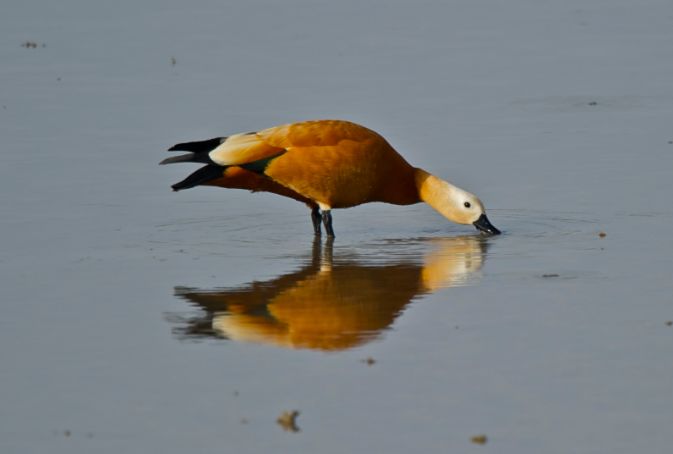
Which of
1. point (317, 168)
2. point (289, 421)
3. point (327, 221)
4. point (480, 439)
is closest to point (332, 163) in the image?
point (317, 168)

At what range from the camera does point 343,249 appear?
9.49m

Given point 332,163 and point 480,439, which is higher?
point 332,163

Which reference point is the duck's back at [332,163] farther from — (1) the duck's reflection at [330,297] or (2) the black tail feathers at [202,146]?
(1) the duck's reflection at [330,297]

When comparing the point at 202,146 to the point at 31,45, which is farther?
the point at 31,45

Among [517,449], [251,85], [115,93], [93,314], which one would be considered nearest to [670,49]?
[251,85]

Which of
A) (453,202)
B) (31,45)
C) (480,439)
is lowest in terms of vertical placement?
(480,439)

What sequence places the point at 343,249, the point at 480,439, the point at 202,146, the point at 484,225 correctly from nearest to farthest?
the point at 480,439 → the point at 343,249 → the point at 484,225 → the point at 202,146

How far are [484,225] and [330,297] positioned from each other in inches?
84.8

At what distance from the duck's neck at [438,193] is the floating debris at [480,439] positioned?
15.0ft

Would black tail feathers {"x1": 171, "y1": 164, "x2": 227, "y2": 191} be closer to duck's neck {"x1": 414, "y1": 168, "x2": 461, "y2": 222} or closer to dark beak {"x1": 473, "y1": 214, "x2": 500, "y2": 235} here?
duck's neck {"x1": 414, "y1": 168, "x2": 461, "y2": 222}

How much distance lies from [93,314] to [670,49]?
9.48 m

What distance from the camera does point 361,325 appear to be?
7359 mm

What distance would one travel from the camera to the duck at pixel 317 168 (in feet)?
32.8

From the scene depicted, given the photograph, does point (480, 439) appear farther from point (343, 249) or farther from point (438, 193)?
point (438, 193)
